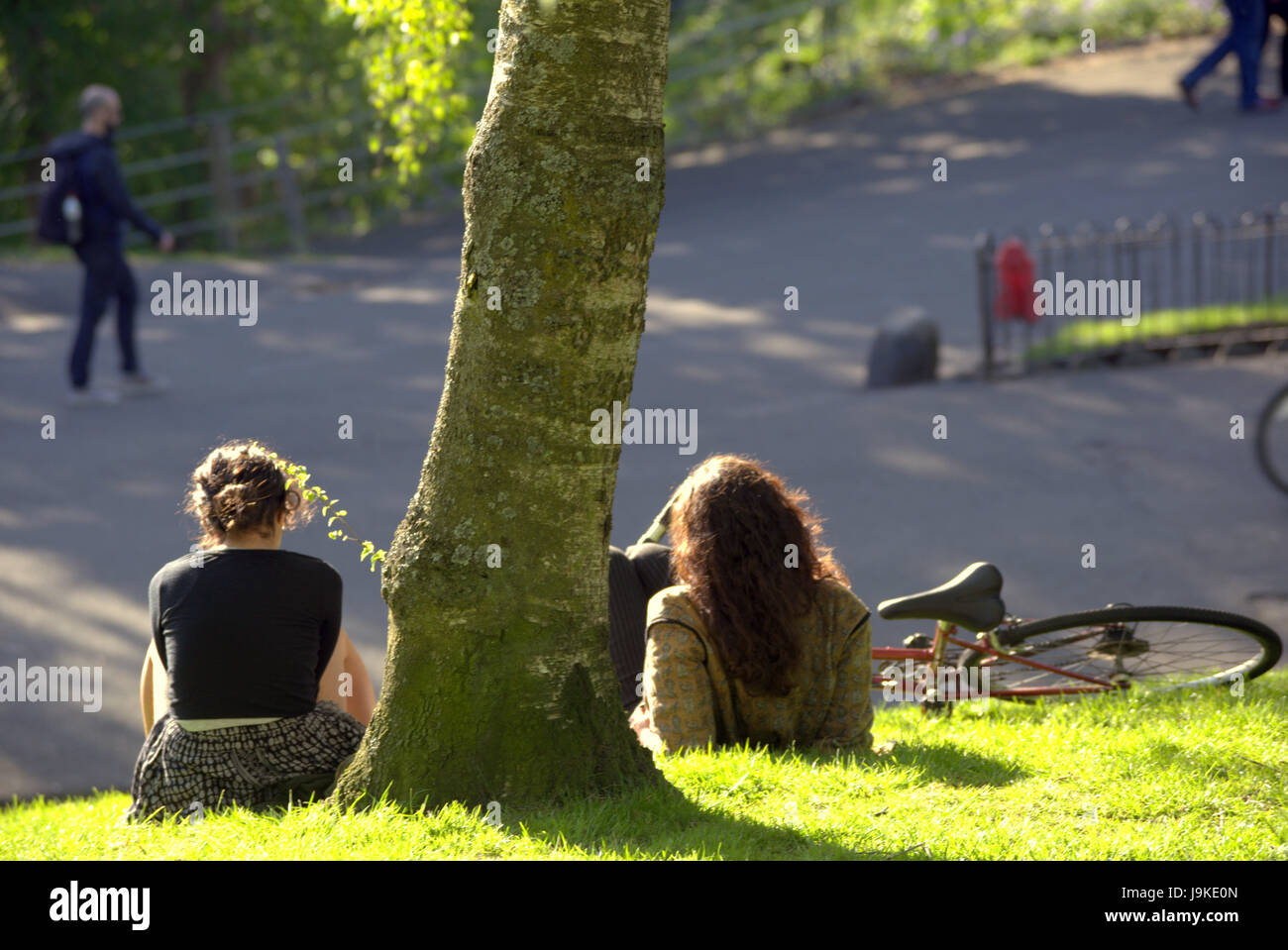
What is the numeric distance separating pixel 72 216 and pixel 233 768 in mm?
8804

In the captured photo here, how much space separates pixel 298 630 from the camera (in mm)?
3973

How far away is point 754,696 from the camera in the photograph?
14.0 feet

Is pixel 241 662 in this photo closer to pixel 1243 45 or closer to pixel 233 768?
pixel 233 768

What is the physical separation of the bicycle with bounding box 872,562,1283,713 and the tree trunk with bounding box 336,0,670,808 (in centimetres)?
167

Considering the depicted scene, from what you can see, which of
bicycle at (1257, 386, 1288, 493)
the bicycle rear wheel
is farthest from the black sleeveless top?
bicycle at (1257, 386, 1288, 493)

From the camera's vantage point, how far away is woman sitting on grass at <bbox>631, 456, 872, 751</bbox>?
4.07 metres

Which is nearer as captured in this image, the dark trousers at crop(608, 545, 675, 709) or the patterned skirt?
the patterned skirt

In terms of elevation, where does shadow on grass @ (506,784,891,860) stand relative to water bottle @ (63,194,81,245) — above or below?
below

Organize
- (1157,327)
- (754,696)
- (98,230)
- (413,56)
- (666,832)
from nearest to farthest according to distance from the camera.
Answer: (666,832) → (754,696) → (413,56) → (98,230) → (1157,327)

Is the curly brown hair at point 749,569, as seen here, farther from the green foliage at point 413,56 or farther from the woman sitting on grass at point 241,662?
the green foliage at point 413,56

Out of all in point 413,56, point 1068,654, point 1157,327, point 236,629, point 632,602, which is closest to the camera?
point 236,629

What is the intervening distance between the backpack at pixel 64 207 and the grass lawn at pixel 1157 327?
8.07 m

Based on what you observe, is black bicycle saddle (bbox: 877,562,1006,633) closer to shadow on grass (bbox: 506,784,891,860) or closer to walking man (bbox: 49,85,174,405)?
shadow on grass (bbox: 506,784,891,860)

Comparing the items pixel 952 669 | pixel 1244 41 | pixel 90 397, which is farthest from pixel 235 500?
pixel 1244 41
